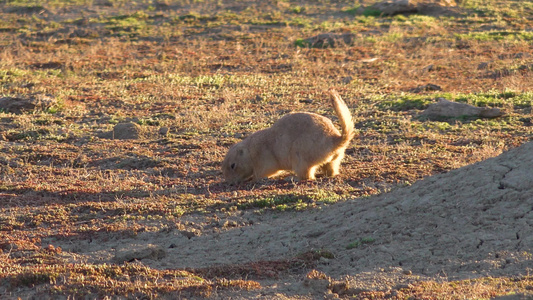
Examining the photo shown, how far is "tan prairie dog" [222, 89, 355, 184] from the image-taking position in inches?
390

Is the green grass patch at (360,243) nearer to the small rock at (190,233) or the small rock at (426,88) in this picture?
the small rock at (190,233)

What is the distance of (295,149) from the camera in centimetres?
1016

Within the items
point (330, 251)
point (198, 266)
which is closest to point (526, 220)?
point (330, 251)

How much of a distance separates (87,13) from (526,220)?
31.2 meters

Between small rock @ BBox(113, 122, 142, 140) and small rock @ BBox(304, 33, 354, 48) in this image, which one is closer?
small rock @ BBox(113, 122, 142, 140)

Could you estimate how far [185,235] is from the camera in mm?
8273

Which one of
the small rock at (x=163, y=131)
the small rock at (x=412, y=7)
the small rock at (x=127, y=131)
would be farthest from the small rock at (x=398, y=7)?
the small rock at (x=127, y=131)

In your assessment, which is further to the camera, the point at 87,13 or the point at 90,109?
the point at 87,13

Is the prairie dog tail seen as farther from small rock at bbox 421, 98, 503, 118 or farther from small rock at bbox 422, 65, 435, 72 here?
small rock at bbox 422, 65, 435, 72

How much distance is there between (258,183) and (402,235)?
12.5 feet

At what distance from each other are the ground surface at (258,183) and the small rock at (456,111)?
11.4 inches

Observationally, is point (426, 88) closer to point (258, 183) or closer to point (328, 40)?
point (328, 40)

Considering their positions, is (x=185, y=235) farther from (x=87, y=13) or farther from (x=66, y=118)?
(x=87, y=13)

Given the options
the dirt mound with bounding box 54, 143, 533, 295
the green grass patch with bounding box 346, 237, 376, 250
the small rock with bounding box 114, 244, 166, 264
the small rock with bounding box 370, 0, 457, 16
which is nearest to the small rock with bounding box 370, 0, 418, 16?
the small rock with bounding box 370, 0, 457, 16
